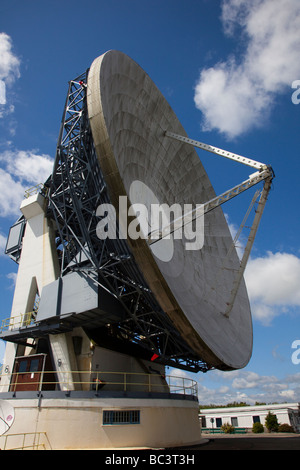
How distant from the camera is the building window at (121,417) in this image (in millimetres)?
17000

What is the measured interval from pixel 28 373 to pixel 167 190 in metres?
13.8

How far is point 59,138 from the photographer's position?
18.5m

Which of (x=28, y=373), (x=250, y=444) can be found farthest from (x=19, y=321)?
(x=250, y=444)

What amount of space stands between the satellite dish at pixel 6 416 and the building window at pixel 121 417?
14.6 ft

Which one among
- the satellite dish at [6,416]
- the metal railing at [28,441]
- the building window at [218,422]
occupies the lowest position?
the metal railing at [28,441]

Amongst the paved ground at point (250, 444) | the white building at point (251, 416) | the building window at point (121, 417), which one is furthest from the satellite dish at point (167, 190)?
the white building at point (251, 416)

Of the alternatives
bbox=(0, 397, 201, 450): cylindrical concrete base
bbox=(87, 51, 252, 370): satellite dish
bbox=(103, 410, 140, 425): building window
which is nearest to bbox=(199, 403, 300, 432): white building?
bbox=(87, 51, 252, 370): satellite dish

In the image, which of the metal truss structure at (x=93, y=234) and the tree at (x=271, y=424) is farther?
the tree at (x=271, y=424)

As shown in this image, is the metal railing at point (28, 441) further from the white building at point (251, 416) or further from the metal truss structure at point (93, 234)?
the white building at point (251, 416)

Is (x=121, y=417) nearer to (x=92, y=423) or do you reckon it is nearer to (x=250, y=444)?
(x=92, y=423)

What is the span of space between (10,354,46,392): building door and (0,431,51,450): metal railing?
3171mm

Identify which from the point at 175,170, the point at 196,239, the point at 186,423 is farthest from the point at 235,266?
the point at 186,423

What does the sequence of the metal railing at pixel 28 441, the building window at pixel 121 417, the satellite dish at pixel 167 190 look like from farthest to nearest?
the building window at pixel 121 417
the metal railing at pixel 28 441
the satellite dish at pixel 167 190

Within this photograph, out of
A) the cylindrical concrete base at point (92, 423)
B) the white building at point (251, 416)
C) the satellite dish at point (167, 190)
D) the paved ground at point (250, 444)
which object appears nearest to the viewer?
the satellite dish at point (167, 190)
